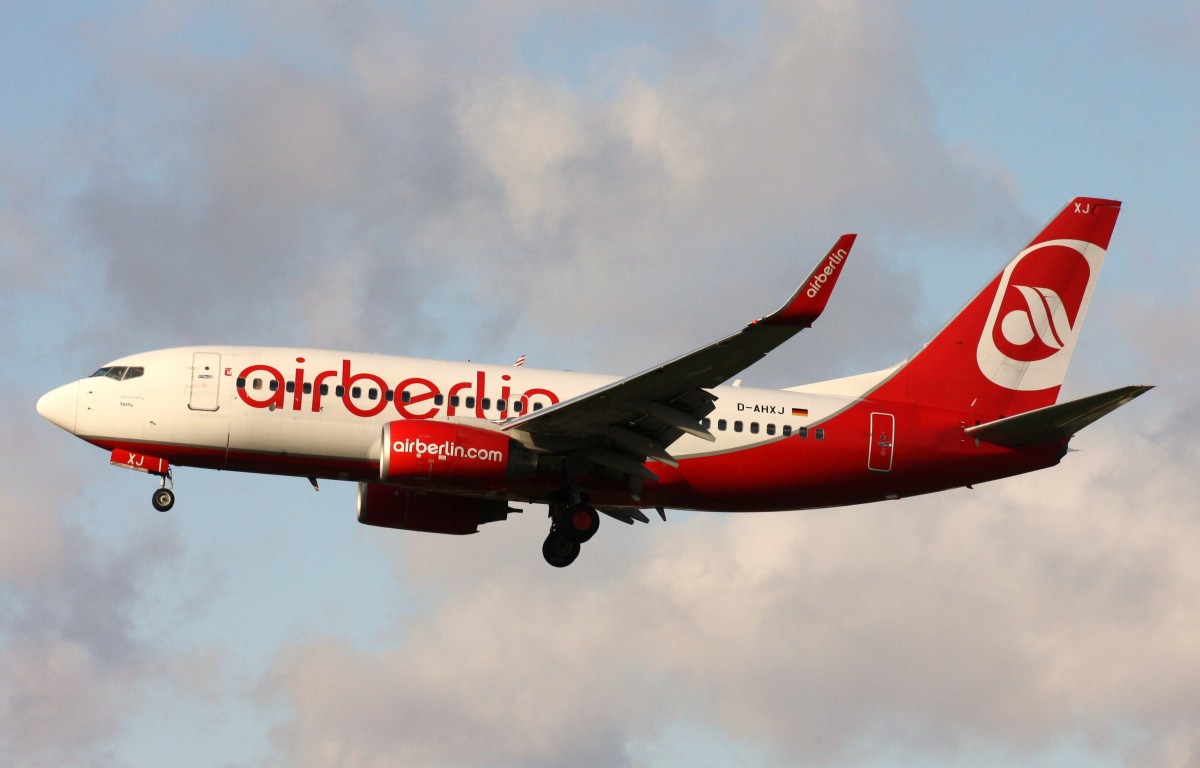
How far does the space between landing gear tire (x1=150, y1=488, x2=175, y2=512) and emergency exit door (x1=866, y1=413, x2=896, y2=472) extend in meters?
15.7

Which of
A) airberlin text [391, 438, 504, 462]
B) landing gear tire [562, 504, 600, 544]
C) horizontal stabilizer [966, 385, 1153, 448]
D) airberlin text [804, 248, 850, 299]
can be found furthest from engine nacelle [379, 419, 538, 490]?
horizontal stabilizer [966, 385, 1153, 448]

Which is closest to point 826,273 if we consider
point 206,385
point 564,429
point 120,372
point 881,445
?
point 564,429

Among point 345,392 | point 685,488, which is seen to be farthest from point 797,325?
point 345,392

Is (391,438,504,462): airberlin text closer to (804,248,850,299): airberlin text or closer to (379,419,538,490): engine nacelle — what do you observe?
(379,419,538,490): engine nacelle

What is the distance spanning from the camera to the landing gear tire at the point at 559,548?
38062 mm

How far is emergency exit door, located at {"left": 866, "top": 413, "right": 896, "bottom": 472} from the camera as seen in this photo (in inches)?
1512

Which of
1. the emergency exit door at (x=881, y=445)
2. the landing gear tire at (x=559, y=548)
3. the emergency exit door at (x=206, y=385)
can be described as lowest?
the landing gear tire at (x=559, y=548)

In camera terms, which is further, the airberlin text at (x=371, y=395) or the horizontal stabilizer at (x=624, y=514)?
the horizontal stabilizer at (x=624, y=514)

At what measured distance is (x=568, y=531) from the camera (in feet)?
124

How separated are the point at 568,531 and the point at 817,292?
1032cm

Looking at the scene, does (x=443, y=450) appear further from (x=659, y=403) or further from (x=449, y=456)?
(x=659, y=403)

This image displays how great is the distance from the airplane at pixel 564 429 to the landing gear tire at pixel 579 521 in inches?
2.0

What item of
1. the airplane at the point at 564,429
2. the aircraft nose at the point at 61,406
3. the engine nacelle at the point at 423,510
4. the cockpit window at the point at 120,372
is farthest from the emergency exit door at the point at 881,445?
the aircraft nose at the point at 61,406

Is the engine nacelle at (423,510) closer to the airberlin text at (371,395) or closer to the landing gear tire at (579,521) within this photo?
the landing gear tire at (579,521)
